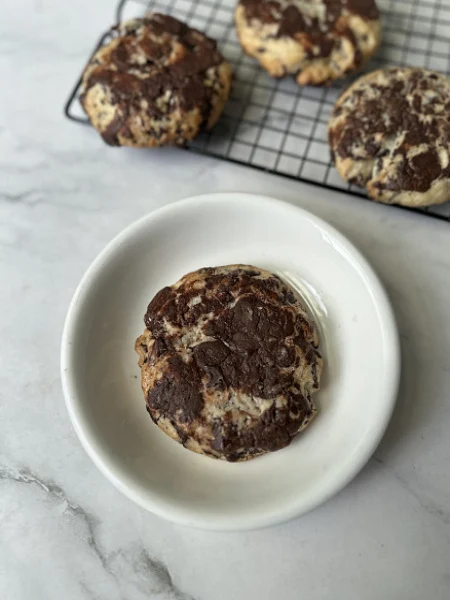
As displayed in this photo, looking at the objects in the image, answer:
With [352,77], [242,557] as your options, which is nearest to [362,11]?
[352,77]

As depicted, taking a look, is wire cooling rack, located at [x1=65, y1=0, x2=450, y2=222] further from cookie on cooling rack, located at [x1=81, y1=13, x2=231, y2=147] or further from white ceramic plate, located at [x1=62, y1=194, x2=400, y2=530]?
white ceramic plate, located at [x1=62, y1=194, x2=400, y2=530]

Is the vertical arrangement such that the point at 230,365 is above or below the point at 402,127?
below

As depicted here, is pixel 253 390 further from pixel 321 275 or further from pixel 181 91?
pixel 181 91

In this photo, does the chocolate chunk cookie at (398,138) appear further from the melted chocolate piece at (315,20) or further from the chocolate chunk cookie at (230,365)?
the chocolate chunk cookie at (230,365)

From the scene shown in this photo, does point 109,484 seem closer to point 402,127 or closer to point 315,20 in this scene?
point 402,127

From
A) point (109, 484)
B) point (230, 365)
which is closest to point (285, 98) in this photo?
point (230, 365)

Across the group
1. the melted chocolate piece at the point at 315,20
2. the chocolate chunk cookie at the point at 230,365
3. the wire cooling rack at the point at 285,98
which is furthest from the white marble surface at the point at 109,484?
the melted chocolate piece at the point at 315,20
